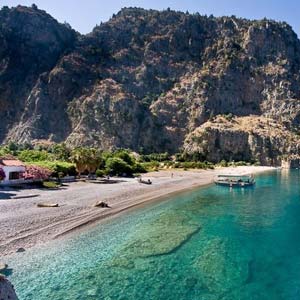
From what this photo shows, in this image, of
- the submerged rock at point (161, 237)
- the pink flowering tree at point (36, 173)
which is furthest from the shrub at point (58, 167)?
the submerged rock at point (161, 237)

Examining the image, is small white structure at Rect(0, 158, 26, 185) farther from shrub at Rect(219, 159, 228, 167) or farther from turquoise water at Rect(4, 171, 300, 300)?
shrub at Rect(219, 159, 228, 167)

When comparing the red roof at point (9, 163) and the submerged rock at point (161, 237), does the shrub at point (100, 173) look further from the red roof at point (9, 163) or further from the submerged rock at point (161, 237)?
the submerged rock at point (161, 237)

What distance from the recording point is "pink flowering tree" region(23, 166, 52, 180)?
2429 inches

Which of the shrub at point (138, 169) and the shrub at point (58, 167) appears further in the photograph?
the shrub at point (138, 169)

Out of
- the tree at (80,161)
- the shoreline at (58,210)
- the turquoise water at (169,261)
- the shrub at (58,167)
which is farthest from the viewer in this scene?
the tree at (80,161)

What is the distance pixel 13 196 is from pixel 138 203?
1660 cm

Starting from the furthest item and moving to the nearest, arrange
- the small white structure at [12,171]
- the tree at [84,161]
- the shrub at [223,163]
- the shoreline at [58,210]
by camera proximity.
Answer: the shrub at [223,163]
the tree at [84,161]
the small white structure at [12,171]
the shoreline at [58,210]

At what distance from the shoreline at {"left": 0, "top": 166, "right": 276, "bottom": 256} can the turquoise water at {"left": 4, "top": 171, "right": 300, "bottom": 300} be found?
182 centimetres

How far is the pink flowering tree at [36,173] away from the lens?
6169 centimetres

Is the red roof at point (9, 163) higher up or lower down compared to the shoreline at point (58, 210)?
higher up

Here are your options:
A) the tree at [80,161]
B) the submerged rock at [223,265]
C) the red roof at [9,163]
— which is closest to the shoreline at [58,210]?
the red roof at [9,163]

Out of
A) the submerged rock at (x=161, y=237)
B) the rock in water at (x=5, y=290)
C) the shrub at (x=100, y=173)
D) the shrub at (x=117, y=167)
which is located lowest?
the submerged rock at (x=161, y=237)

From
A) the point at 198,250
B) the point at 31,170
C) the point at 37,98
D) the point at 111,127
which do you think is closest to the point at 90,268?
the point at 198,250

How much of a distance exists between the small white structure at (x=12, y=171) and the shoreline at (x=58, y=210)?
5.56 metres
